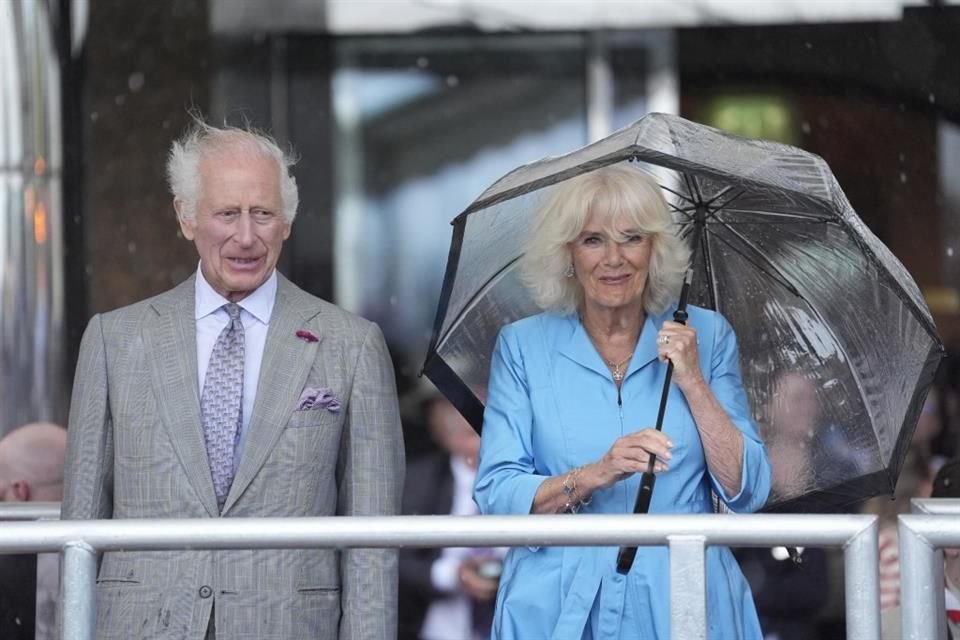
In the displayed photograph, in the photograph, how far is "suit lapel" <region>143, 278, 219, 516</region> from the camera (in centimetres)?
298

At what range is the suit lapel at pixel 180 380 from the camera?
9.78 feet

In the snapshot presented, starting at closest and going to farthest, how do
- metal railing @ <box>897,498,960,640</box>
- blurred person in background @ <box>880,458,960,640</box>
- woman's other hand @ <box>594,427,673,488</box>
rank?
metal railing @ <box>897,498,960,640</box>
woman's other hand @ <box>594,427,673,488</box>
blurred person in background @ <box>880,458,960,640</box>

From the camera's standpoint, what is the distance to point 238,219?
306 cm

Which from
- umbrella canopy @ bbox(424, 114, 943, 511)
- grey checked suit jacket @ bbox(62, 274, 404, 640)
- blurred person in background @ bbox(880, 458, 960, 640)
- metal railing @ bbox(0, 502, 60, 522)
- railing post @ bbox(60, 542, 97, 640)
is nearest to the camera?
railing post @ bbox(60, 542, 97, 640)

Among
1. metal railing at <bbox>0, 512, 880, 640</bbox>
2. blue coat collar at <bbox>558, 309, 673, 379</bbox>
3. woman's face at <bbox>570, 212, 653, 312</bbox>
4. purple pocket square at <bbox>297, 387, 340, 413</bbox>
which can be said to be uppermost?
woman's face at <bbox>570, 212, 653, 312</bbox>

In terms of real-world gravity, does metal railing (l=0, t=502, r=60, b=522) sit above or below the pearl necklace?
below

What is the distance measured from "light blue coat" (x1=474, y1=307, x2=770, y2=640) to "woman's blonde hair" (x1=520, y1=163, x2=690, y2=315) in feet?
0.32

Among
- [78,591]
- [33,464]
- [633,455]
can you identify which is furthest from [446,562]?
[78,591]

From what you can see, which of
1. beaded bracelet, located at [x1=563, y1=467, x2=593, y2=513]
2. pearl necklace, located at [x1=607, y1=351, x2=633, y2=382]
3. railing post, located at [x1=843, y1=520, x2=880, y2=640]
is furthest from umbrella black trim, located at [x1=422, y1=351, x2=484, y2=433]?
railing post, located at [x1=843, y1=520, x2=880, y2=640]

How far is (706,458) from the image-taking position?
303cm

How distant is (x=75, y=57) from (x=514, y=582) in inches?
142

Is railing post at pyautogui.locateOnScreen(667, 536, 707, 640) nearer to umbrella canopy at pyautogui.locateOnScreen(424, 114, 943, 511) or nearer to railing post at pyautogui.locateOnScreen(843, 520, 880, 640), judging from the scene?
railing post at pyautogui.locateOnScreen(843, 520, 880, 640)

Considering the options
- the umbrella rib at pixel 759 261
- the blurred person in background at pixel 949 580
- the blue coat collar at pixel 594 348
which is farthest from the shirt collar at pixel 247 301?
the blurred person in background at pixel 949 580

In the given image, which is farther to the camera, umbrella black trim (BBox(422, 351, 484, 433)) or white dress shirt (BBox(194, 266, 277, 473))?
umbrella black trim (BBox(422, 351, 484, 433))
